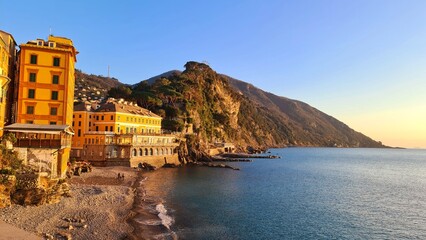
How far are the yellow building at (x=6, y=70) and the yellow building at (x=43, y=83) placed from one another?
1.47 m

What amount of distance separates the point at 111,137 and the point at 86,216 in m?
52.2

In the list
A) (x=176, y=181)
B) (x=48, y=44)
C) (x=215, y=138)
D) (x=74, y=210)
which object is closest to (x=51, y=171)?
(x=74, y=210)

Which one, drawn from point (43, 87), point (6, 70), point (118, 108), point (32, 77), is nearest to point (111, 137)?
point (118, 108)

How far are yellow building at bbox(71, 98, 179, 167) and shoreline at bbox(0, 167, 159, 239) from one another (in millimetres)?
35661

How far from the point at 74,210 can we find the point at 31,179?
5.75m

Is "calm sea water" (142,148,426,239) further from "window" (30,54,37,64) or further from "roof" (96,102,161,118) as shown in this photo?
"window" (30,54,37,64)

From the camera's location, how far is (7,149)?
37.2m

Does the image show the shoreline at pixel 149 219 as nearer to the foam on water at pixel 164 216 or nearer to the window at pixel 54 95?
the foam on water at pixel 164 216

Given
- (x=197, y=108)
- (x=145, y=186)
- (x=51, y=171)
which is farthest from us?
(x=197, y=108)

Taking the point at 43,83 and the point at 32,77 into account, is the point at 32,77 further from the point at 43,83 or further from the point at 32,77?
the point at 43,83

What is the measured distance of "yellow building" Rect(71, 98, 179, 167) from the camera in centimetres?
8306

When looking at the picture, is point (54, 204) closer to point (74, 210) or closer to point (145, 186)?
point (74, 210)

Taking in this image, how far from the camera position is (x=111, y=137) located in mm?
85062

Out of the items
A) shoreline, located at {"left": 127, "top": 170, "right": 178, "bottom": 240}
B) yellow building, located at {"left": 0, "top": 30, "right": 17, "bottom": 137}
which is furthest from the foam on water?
yellow building, located at {"left": 0, "top": 30, "right": 17, "bottom": 137}
